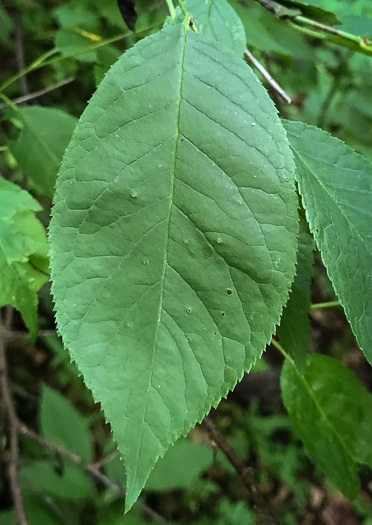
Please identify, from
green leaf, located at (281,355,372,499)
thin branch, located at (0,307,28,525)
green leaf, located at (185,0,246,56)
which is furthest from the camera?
thin branch, located at (0,307,28,525)

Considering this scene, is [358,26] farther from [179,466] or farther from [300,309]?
[179,466]

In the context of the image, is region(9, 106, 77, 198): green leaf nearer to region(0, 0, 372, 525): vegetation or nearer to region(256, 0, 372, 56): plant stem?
region(0, 0, 372, 525): vegetation

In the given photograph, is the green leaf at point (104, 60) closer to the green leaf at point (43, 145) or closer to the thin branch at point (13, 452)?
the green leaf at point (43, 145)

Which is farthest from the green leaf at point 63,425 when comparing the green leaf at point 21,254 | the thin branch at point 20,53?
the green leaf at point 21,254

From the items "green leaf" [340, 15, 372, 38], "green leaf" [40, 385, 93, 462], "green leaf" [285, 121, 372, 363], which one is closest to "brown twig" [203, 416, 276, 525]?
"green leaf" [285, 121, 372, 363]

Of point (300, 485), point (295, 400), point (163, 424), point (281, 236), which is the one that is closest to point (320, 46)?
point (295, 400)

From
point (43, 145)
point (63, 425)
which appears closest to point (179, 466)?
point (63, 425)
